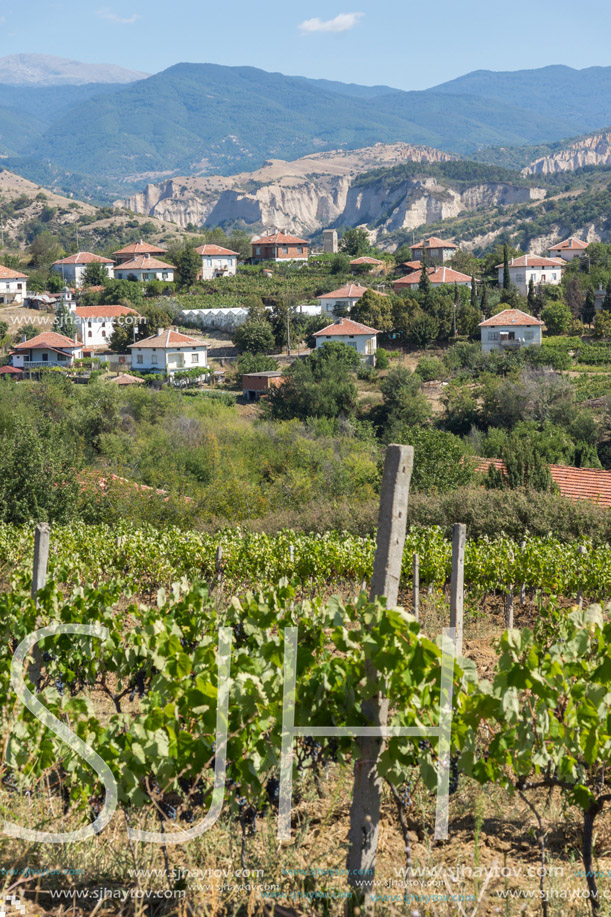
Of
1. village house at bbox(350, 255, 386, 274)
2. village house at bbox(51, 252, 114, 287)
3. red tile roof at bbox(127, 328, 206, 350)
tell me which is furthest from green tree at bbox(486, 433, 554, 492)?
village house at bbox(51, 252, 114, 287)

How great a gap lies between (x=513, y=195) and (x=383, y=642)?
508 ft

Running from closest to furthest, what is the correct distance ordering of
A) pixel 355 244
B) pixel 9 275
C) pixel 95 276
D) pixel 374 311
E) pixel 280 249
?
pixel 374 311
pixel 9 275
pixel 95 276
pixel 280 249
pixel 355 244

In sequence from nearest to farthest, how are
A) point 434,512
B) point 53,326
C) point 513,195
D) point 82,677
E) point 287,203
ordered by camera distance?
1. point 82,677
2. point 434,512
3. point 53,326
4. point 513,195
5. point 287,203

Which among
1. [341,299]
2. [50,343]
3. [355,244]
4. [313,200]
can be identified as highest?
[313,200]

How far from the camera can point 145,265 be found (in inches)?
2640

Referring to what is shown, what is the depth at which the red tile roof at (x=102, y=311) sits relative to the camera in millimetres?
55531

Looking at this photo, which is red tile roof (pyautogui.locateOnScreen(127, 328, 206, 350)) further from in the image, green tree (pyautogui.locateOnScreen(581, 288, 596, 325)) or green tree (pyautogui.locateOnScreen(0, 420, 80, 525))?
green tree (pyautogui.locateOnScreen(0, 420, 80, 525))

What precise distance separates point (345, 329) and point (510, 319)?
9318 mm

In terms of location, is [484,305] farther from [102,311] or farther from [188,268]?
[102,311]

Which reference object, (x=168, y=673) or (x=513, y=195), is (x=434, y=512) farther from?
(x=513, y=195)

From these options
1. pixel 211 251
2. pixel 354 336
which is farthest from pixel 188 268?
pixel 354 336

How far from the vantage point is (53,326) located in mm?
55406

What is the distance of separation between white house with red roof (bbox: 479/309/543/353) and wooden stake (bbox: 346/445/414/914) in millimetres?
45074

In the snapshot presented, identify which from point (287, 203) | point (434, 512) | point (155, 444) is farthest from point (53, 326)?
point (287, 203)
